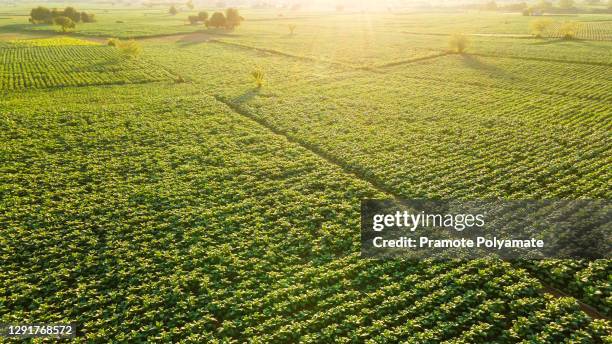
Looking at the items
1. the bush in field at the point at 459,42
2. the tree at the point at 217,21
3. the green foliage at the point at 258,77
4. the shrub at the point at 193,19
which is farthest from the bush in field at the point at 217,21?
the green foliage at the point at 258,77

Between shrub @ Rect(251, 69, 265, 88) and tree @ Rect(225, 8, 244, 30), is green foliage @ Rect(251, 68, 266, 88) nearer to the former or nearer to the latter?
shrub @ Rect(251, 69, 265, 88)

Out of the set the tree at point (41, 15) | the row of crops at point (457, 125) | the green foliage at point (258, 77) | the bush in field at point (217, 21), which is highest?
the tree at point (41, 15)

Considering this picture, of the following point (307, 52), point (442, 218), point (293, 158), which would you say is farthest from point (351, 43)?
point (442, 218)

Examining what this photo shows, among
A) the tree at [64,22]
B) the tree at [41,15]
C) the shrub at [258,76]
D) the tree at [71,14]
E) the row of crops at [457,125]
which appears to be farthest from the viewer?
the tree at [41,15]

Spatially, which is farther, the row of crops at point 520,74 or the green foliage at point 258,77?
the green foliage at point 258,77

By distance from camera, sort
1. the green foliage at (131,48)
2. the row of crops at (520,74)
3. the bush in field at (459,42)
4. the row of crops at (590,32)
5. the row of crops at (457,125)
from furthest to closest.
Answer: the row of crops at (590,32) → the bush in field at (459,42) → the green foliage at (131,48) → the row of crops at (520,74) → the row of crops at (457,125)

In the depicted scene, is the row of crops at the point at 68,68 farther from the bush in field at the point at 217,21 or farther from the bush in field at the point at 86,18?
the bush in field at the point at 86,18

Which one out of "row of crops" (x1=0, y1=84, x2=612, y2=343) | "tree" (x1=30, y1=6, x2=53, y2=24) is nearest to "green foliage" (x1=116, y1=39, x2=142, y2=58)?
"row of crops" (x1=0, y1=84, x2=612, y2=343)
